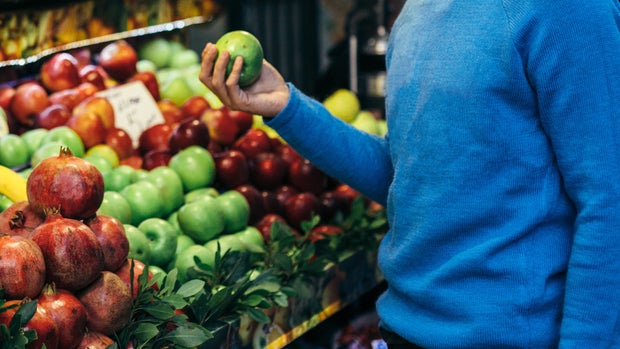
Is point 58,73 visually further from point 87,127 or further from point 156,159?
point 156,159

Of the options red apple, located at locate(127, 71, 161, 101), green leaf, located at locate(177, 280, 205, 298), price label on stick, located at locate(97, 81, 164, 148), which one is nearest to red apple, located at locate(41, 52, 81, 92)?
price label on stick, located at locate(97, 81, 164, 148)

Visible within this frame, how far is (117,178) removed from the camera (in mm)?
2502

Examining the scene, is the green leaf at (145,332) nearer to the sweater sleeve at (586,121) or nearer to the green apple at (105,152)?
the sweater sleeve at (586,121)

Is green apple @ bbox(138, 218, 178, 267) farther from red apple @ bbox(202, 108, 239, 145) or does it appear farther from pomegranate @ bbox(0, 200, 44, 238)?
red apple @ bbox(202, 108, 239, 145)

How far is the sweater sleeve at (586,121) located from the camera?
1427 millimetres

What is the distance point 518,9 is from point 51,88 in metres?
2.08

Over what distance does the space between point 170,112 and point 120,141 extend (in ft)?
1.16

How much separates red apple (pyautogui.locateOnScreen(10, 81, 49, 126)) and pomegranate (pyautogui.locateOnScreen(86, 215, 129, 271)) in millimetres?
1202

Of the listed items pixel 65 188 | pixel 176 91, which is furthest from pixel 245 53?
pixel 176 91

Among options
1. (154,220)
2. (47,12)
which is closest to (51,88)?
(47,12)

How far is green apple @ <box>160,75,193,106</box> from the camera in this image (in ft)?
11.0

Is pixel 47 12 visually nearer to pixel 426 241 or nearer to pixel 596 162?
pixel 426 241

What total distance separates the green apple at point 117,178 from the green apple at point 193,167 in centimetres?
18

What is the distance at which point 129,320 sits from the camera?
1718 mm
